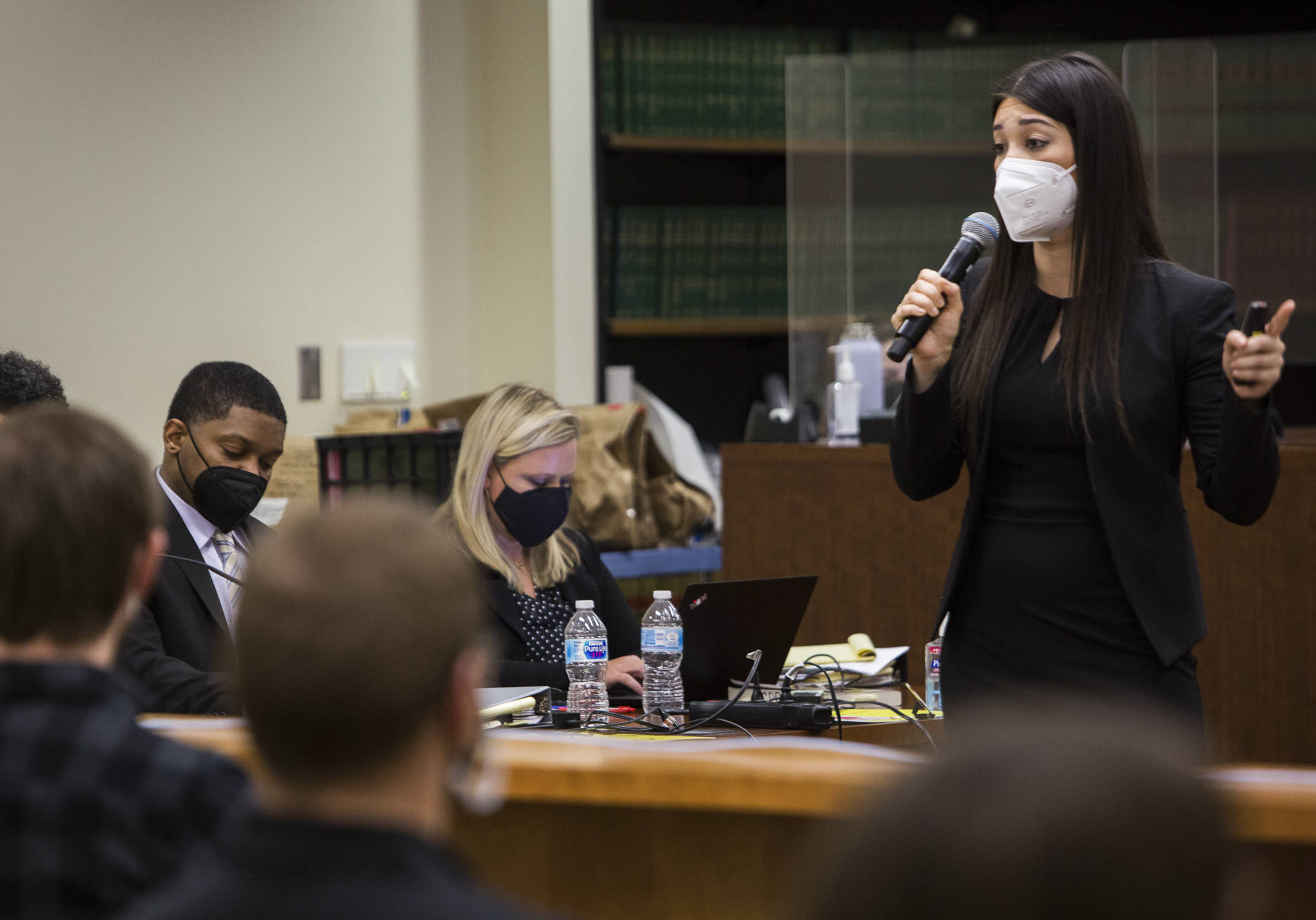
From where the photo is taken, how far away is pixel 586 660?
2.32 m

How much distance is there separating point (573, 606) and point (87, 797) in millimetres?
1732

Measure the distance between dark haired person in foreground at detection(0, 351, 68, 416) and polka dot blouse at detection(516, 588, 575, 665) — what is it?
84 cm

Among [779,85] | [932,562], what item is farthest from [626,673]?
[779,85]

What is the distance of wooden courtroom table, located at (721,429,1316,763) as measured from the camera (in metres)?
3.11

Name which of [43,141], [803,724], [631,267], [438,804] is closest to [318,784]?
[438,804]

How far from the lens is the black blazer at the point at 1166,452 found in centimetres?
166

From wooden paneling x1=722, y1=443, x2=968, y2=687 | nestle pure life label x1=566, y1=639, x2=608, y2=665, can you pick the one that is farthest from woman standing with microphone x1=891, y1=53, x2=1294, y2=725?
wooden paneling x1=722, y1=443, x2=968, y2=687

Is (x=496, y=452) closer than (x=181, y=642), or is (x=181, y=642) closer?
(x=181, y=642)

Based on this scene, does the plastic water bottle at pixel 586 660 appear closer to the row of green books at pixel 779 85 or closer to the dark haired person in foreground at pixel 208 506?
the dark haired person in foreground at pixel 208 506

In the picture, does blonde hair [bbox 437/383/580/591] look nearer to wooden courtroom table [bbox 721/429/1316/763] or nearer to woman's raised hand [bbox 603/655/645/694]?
woman's raised hand [bbox 603/655/645/694]

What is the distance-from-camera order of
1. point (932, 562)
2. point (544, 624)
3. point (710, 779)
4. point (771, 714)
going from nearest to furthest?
point (710, 779)
point (771, 714)
point (544, 624)
point (932, 562)

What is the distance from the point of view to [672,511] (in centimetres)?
395

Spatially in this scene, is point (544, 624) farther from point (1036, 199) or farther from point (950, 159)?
point (950, 159)

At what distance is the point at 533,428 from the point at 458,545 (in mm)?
245
